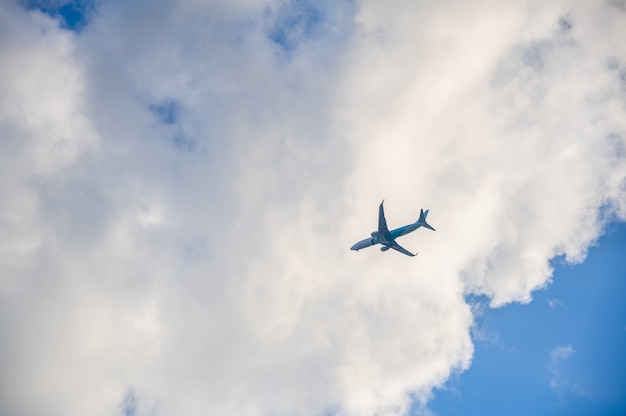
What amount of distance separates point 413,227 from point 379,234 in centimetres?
713

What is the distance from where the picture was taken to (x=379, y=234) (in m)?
84.0

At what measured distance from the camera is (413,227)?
82.2m
